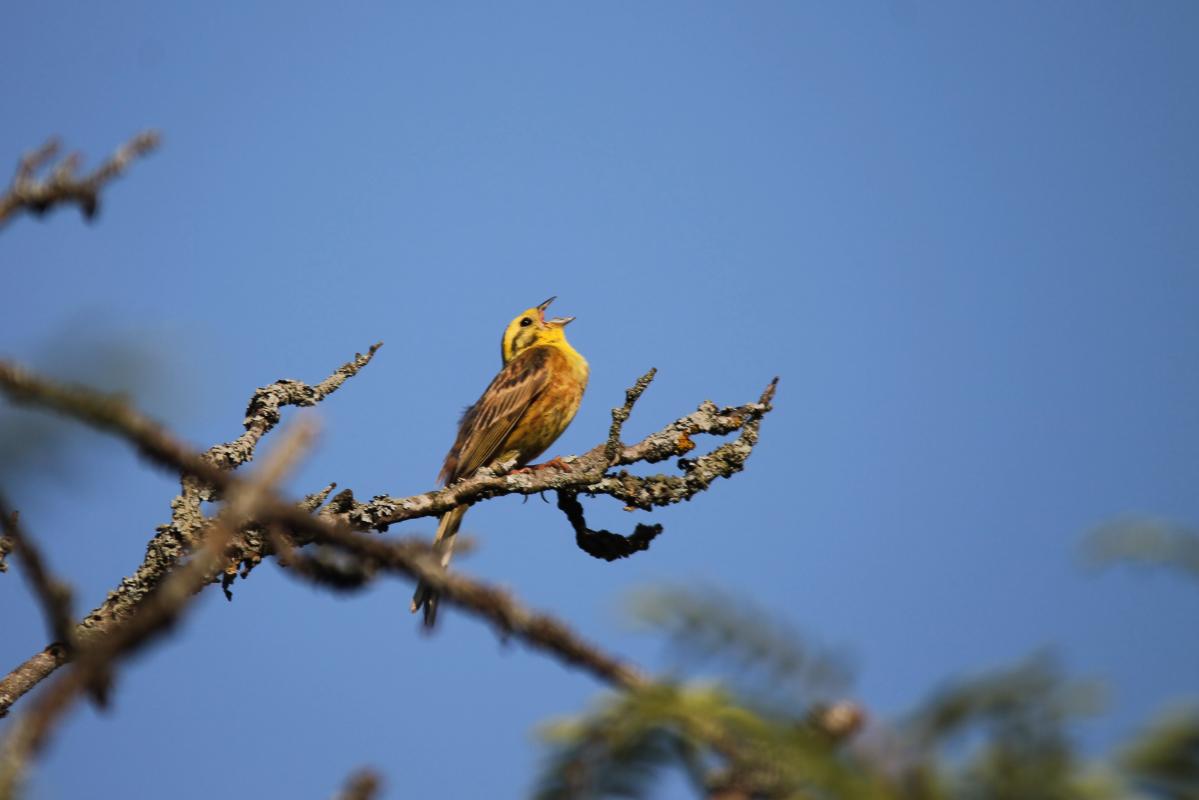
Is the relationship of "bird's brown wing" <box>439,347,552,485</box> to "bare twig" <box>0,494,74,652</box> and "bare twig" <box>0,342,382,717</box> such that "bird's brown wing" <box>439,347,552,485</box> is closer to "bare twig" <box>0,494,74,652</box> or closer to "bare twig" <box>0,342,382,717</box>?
"bare twig" <box>0,342,382,717</box>

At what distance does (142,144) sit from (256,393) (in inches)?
157

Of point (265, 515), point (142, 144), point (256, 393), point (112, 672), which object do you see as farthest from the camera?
point (256, 393)

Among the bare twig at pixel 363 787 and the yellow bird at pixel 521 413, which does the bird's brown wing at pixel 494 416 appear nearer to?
the yellow bird at pixel 521 413

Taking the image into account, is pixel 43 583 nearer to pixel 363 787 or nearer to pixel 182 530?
pixel 363 787

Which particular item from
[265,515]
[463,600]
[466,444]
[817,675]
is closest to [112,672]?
[265,515]

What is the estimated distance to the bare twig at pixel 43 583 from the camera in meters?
1.52

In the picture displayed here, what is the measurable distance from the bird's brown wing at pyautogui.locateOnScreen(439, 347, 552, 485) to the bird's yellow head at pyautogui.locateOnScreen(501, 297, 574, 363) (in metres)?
1.14

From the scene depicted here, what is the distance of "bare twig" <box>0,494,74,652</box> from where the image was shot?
152cm

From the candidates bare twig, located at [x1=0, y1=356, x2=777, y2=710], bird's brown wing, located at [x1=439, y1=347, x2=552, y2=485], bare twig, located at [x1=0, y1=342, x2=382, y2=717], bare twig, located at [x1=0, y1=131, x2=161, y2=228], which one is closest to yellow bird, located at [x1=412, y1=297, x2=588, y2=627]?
bird's brown wing, located at [x1=439, y1=347, x2=552, y2=485]

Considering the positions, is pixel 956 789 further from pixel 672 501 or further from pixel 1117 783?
pixel 672 501

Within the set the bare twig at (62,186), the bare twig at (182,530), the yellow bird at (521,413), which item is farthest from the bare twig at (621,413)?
the bare twig at (62,186)

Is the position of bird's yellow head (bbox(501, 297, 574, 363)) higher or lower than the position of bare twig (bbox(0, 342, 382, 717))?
higher

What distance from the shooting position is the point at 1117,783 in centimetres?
112

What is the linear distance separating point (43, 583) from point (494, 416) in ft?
24.4
